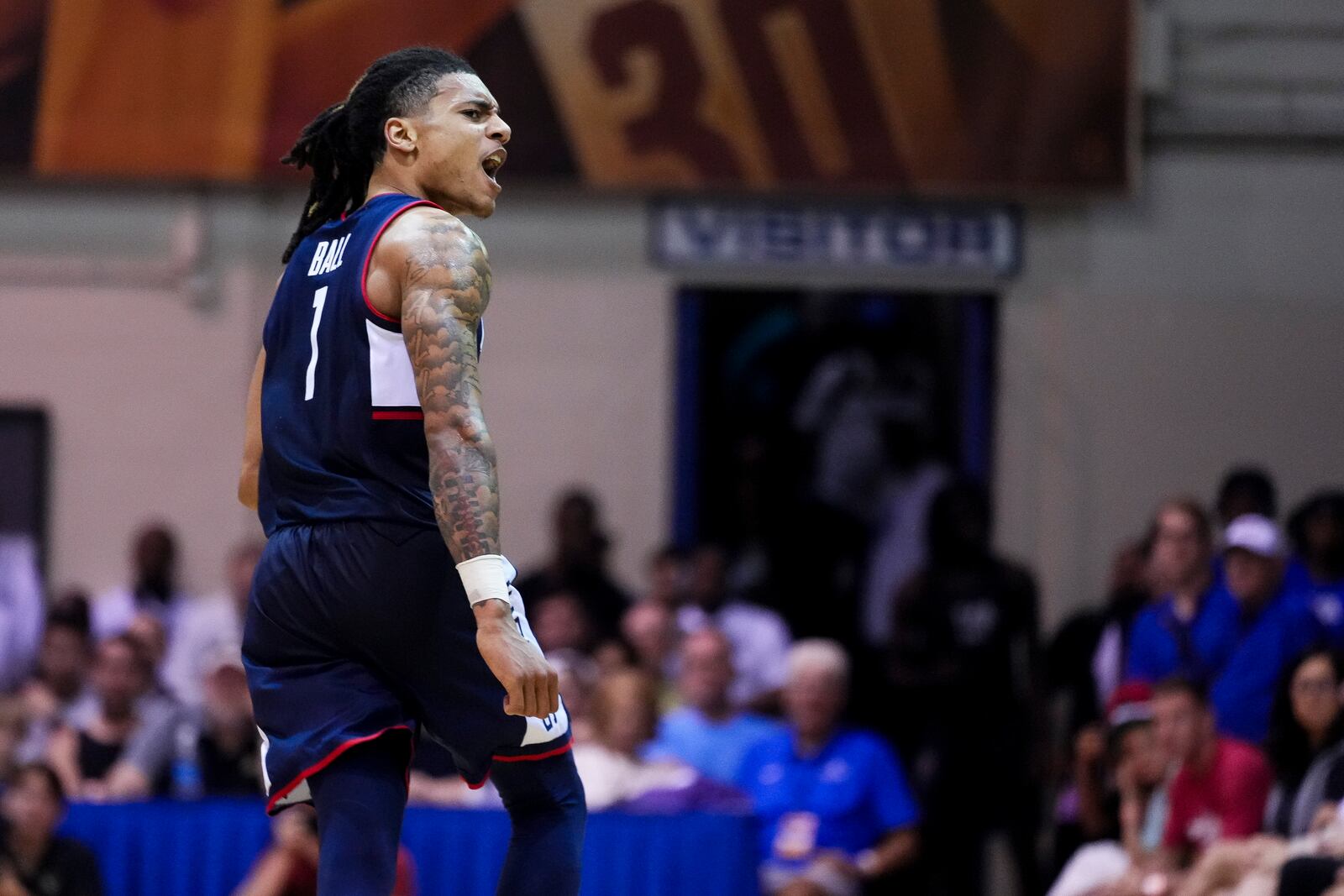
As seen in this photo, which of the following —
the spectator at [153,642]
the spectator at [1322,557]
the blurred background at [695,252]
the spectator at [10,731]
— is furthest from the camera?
the blurred background at [695,252]

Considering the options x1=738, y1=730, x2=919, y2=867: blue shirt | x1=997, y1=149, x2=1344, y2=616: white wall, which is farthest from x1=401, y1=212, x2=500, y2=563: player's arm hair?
x1=997, y1=149, x2=1344, y2=616: white wall

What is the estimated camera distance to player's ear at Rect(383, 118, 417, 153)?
11.5 feet

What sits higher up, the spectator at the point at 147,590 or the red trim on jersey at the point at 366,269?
the red trim on jersey at the point at 366,269

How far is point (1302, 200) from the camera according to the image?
10.3 meters

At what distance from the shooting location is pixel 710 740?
7883 mm

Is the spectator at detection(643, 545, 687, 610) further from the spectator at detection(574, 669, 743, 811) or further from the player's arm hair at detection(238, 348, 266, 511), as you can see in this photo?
the player's arm hair at detection(238, 348, 266, 511)

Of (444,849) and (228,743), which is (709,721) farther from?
(228,743)

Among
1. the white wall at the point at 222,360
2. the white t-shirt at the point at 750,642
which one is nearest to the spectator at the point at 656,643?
the white t-shirt at the point at 750,642

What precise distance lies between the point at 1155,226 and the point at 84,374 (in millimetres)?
5402

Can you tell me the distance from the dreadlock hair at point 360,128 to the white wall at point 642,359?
659 cm

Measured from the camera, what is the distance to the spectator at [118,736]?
7848 mm

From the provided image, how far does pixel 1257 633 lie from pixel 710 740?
2.05 metres

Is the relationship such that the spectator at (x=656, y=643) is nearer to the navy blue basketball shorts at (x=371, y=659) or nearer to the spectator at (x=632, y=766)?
the spectator at (x=632, y=766)

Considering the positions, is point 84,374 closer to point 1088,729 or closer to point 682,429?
point 682,429
